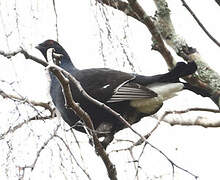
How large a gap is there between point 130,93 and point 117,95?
0.09m

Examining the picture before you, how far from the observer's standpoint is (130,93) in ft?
13.4

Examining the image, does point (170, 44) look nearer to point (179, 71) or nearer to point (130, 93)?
point (179, 71)

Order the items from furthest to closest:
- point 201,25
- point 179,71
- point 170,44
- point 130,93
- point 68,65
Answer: point 68,65
point 130,93
point 179,71
point 170,44
point 201,25

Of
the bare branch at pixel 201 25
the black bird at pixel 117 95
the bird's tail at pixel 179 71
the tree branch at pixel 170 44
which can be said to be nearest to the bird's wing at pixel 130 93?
the black bird at pixel 117 95

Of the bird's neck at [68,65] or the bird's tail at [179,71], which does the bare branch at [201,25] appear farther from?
the bird's neck at [68,65]

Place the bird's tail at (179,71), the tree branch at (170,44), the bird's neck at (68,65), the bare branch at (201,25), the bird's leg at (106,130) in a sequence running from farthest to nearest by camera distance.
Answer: the bird's neck at (68,65) → the bird's leg at (106,130) → the bird's tail at (179,71) → the tree branch at (170,44) → the bare branch at (201,25)

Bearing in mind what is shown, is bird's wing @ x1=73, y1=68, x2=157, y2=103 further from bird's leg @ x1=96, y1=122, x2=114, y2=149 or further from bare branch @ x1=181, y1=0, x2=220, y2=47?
bare branch @ x1=181, y1=0, x2=220, y2=47

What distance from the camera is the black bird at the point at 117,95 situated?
406 cm

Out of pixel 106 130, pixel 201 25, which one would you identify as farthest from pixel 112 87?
pixel 201 25

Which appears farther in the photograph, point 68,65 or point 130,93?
point 68,65

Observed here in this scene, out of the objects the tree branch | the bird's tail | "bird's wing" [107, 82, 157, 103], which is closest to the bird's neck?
"bird's wing" [107, 82, 157, 103]

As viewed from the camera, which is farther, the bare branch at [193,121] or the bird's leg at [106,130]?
the bird's leg at [106,130]

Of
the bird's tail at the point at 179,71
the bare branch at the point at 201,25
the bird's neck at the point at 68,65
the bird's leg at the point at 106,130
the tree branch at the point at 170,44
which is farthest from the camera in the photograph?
the bird's neck at the point at 68,65

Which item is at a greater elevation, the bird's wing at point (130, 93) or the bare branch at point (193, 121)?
the bird's wing at point (130, 93)
